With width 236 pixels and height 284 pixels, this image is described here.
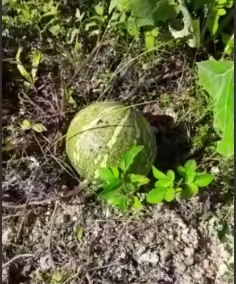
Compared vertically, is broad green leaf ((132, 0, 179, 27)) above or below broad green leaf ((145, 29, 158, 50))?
above

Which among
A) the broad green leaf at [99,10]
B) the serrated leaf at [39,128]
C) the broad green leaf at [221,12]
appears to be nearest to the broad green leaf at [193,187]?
the serrated leaf at [39,128]

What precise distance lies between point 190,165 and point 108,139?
11.8 inches

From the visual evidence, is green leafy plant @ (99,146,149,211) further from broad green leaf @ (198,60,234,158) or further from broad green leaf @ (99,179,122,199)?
broad green leaf @ (198,60,234,158)

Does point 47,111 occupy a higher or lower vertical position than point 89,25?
lower

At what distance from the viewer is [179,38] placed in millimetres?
2721

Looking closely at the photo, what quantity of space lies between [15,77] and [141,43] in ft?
1.74

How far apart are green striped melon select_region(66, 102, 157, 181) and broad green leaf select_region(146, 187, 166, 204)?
4.6 inches

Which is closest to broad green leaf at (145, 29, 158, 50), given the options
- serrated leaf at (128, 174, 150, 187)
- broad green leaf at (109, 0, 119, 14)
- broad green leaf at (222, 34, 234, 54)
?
broad green leaf at (109, 0, 119, 14)

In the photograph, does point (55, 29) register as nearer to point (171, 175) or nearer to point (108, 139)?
point (108, 139)

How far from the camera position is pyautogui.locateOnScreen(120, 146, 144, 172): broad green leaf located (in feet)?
7.38

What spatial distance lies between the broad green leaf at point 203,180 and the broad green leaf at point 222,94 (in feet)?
0.44

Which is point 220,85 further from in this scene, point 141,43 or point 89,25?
point 89,25

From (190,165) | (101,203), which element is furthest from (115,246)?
(190,165)

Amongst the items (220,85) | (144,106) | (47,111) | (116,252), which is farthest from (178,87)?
(116,252)
